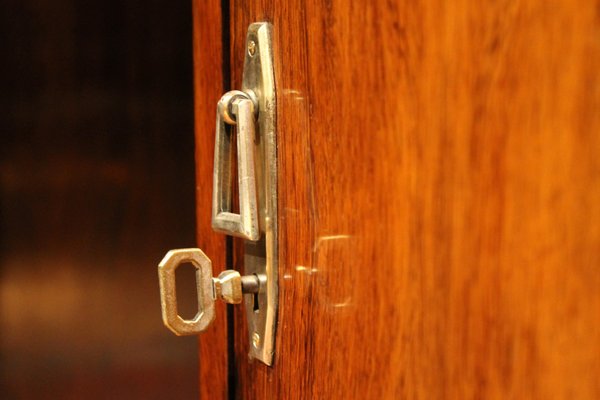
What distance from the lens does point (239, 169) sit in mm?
403

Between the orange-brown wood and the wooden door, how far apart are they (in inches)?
3.5

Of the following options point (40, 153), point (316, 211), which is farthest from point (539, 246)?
point (40, 153)

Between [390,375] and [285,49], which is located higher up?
[285,49]

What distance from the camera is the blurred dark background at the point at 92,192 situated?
1.34 metres

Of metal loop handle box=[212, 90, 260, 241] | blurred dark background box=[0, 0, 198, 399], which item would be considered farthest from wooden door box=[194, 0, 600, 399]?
blurred dark background box=[0, 0, 198, 399]

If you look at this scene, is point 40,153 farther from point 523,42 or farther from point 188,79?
point 523,42

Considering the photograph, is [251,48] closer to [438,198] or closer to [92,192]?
[438,198]

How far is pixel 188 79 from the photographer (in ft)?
4.70

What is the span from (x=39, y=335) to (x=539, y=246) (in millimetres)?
1336

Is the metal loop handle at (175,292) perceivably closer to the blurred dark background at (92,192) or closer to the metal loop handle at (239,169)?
the metal loop handle at (239,169)

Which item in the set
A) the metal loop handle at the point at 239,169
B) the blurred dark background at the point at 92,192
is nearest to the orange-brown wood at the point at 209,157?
the metal loop handle at the point at 239,169

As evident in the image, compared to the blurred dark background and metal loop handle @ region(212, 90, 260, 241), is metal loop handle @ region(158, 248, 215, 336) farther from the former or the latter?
the blurred dark background

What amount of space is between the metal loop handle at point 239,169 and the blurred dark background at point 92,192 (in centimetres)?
101

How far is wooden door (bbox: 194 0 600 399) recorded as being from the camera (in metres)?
0.20
